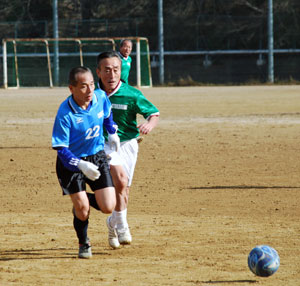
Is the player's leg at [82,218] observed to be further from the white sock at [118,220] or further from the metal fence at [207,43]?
the metal fence at [207,43]

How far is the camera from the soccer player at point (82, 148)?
5.55 meters

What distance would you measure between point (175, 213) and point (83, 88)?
257cm

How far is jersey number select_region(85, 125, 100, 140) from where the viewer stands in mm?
5717

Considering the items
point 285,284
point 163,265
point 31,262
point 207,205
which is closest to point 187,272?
point 163,265

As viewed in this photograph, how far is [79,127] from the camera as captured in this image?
5.65 m

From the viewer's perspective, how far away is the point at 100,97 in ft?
19.4

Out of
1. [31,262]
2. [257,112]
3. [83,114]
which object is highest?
[83,114]

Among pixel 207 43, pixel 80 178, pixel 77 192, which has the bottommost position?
pixel 207 43

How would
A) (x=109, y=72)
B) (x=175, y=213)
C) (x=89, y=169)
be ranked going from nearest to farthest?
(x=89, y=169) → (x=109, y=72) → (x=175, y=213)

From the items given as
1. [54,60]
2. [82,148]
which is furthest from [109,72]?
[54,60]

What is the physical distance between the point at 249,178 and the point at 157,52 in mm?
29888

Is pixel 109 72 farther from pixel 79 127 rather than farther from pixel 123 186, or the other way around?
pixel 123 186

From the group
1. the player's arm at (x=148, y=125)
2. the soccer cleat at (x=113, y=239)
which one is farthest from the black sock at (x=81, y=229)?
the player's arm at (x=148, y=125)

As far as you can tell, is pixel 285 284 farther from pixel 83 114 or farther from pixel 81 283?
pixel 83 114
